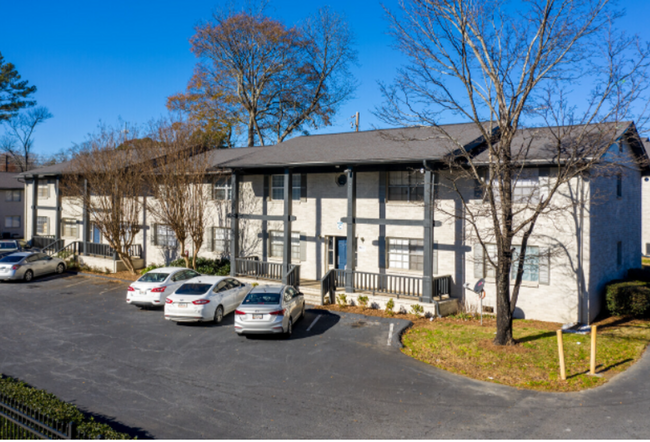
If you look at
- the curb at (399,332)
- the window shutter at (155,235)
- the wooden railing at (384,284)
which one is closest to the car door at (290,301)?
the wooden railing at (384,284)

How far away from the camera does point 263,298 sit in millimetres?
13789

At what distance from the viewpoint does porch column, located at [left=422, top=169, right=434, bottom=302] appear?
1645 centimetres

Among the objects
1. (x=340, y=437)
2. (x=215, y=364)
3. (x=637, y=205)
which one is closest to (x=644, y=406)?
(x=340, y=437)

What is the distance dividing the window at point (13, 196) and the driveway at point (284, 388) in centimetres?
3660

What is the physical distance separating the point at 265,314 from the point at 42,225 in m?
28.4

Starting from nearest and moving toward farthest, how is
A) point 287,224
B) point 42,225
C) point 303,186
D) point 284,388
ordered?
point 284,388 < point 287,224 < point 303,186 < point 42,225

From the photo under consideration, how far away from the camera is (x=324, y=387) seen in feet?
32.8

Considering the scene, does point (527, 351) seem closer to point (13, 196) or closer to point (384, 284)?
point (384, 284)

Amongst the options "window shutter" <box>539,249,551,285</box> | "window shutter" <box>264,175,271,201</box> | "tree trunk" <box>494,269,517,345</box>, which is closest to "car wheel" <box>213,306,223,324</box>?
"window shutter" <box>264,175,271,201</box>

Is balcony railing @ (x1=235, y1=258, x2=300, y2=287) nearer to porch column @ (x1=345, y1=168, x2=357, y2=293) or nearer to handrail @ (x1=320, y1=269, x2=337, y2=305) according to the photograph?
handrail @ (x1=320, y1=269, x2=337, y2=305)

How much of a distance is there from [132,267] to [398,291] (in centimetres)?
1527

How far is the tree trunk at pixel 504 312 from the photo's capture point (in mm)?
12680

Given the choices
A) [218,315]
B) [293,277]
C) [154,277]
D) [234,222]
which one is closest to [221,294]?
[218,315]

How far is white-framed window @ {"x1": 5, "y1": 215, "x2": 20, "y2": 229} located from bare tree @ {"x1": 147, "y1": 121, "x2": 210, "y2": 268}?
102 feet
